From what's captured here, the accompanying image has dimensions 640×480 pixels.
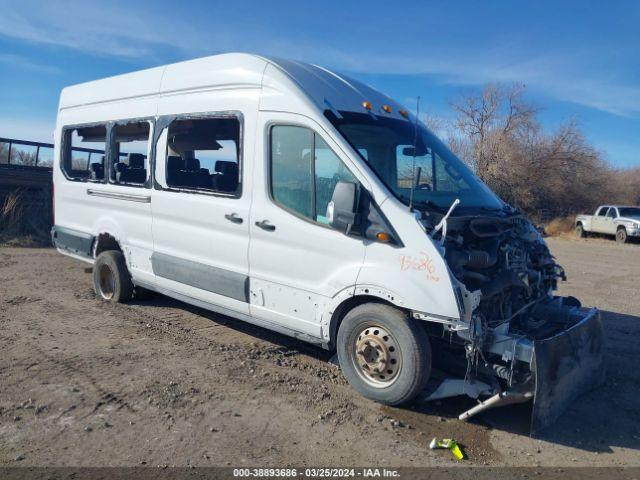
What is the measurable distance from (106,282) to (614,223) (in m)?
23.7

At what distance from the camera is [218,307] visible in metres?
5.95

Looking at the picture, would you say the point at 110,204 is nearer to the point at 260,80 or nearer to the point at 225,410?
the point at 260,80

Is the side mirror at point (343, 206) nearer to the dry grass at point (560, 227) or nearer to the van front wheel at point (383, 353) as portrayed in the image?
the van front wheel at point (383, 353)

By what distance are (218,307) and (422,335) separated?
2484mm

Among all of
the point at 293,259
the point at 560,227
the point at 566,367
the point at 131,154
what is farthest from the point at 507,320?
the point at 560,227

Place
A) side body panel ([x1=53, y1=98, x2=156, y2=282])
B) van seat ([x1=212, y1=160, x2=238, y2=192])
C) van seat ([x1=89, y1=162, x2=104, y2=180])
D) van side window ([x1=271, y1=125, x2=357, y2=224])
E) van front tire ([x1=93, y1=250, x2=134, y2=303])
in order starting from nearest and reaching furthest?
van side window ([x1=271, y1=125, x2=357, y2=224]), van seat ([x1=212, y1=160, x2=238, y2=192]), side body panel ([x1=53, y1=98, x2=156, y2=282]), van front tire ([x1=93, y1=250, x2=134, y2=303]), van seat ([x1=89, y1=162, x2=104, y2=180])

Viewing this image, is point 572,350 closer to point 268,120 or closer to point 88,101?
point 268,120

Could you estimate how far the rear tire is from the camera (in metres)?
24.3

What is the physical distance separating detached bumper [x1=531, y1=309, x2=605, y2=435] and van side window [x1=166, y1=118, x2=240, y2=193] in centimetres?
332

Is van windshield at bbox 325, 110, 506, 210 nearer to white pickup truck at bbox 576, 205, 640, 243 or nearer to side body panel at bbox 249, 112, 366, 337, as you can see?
side body panel at bbox 249, 112, 366, 337

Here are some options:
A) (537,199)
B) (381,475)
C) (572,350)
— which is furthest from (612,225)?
(381,475)

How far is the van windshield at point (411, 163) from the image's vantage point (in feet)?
15.8

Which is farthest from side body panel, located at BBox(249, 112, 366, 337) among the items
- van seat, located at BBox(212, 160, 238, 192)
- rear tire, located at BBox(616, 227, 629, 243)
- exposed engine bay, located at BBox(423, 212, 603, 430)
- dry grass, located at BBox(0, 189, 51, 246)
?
rear tire, located at BBox(616, 227, 629, 243)

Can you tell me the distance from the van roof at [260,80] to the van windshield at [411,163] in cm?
20
